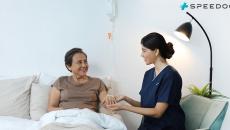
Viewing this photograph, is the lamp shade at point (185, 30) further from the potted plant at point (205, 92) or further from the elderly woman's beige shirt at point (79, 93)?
the elderly woman's beige shirt at point (79, 93)

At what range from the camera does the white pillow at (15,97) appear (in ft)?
9.02

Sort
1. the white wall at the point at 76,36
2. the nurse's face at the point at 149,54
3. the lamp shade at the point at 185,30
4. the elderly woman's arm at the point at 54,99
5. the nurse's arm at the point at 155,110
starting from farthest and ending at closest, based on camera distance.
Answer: the white wall at the point at 76,36 < the elderly woman's arm at the point at 54,99 < the lamp shade at the point at 185,30 < the nurse's face at the point at 149,54 < the nurse's arm at the point at 155,110

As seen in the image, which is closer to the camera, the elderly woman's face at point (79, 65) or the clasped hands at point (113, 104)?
the clasped hands at point (113, 104)

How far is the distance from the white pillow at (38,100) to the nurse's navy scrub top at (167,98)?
0.91 metres

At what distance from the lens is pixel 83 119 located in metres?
2.28

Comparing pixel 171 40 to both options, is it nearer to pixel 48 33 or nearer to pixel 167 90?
pixel 167 90

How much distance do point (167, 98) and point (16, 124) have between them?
47.1 inches

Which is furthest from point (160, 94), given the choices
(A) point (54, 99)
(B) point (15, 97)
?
(B) point (15, 97)

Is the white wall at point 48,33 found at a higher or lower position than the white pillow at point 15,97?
higher

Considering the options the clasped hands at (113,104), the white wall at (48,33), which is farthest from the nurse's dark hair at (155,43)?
the white wall at (48,33)

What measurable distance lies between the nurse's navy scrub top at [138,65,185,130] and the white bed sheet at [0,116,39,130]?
0.88 meters

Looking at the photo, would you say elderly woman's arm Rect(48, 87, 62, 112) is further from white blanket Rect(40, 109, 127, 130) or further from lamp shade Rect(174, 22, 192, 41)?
lamp shade Rect(174, 22, 192, 41)

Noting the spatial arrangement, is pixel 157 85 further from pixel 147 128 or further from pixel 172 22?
pixel 172 22

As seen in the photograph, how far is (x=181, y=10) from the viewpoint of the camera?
2850 mm
